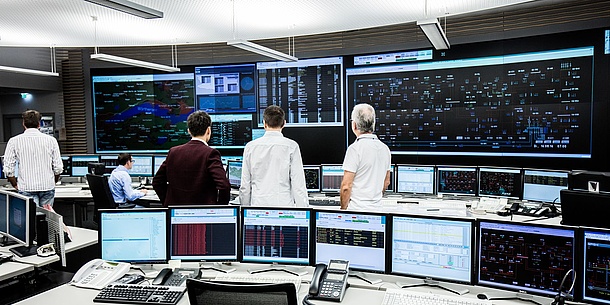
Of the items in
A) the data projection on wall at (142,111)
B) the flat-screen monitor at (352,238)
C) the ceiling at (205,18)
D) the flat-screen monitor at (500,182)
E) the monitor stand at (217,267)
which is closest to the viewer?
the flat-screen monitor at (352,238)

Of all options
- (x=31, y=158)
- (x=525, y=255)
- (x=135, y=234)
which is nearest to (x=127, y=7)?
(x=135, y=234)

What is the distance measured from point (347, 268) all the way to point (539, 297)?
910 millimetres

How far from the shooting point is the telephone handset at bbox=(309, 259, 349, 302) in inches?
82.3

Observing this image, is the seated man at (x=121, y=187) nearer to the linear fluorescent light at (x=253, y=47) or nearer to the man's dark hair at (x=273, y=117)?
the linear fluorescent light at (x=253, y=47)

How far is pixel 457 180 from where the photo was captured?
4.69 meters

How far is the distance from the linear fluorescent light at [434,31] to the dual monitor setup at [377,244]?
7.03ft

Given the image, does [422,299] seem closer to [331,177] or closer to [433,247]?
[433,247]

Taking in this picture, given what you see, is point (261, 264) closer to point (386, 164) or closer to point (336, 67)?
point (386, 164)

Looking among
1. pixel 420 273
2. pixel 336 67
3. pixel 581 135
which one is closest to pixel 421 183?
pixel 581 135

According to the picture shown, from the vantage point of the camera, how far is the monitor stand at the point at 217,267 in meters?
2.55

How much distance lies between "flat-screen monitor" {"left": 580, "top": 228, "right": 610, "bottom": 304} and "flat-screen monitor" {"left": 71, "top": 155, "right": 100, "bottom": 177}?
21.0 feet

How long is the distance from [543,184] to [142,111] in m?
6.02

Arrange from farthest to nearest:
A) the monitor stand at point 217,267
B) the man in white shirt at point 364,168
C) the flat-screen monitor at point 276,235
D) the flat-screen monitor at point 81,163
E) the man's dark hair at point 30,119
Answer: the flat-screen monitor at point 81,163 → the man's dark hair at point 30,119 → the man in white shirt at point 364,168 → the monitor stand at point 217,267 → the flat-screen monitor at point 276,235

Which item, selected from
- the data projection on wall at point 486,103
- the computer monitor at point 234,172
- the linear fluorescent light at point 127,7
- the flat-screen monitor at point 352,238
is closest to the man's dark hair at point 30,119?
the linear fluorescent light at point 127,7
